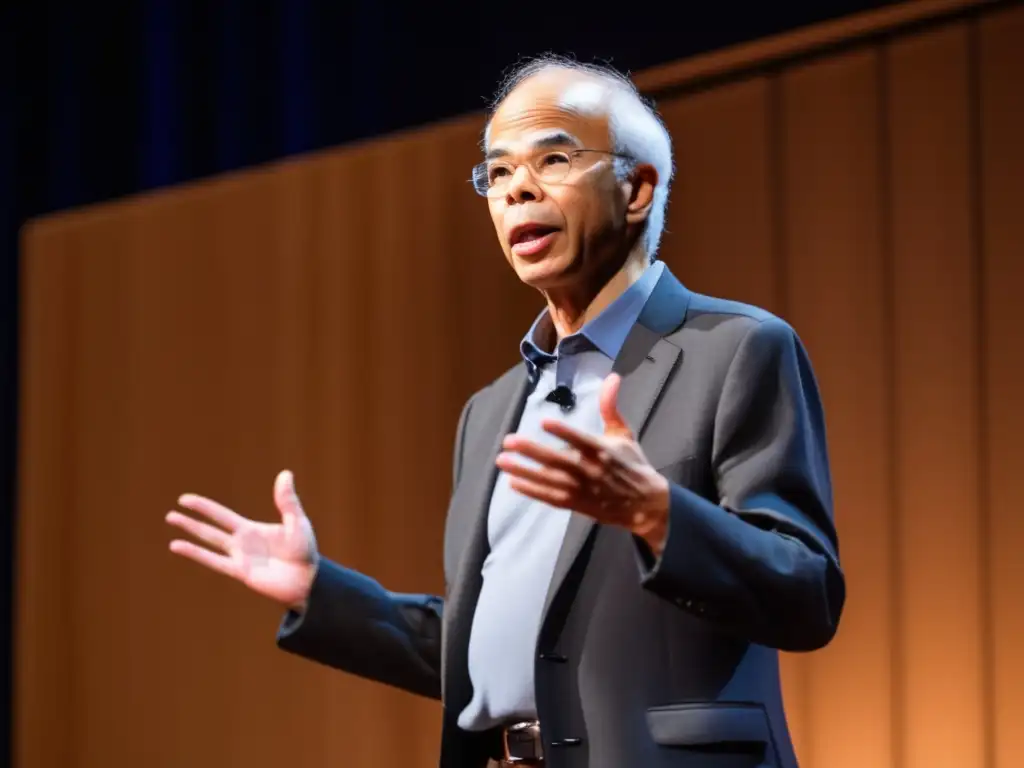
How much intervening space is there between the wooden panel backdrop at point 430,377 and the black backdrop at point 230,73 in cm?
16

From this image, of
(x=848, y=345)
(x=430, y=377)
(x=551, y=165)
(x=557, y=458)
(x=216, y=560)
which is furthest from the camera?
(x=430, y=377)

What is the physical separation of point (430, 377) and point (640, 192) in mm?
1880

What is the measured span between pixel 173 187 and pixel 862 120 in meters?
2.15

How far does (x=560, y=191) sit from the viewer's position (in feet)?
5.40

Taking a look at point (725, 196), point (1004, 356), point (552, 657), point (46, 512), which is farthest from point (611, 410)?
point (46, 512)

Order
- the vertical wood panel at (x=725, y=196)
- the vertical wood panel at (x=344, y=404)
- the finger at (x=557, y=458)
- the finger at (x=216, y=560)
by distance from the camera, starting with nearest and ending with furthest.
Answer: the finger at (x=557, y=458), the finger at (x=216, y=560), the vertical wood panel at (x=725, y=196), the vertical wood panel at (x=344, y=404)

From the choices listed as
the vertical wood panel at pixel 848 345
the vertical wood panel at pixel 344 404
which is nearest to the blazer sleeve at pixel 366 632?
the vertical wood panel at pixel 848 345

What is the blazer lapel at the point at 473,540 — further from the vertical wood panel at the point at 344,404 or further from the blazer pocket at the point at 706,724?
the vertical wood panel at the point at 344,404

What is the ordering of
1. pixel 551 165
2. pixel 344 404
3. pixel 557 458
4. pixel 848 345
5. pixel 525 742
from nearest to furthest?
pixel 557 458 → pixel 525 742 → pixel 551 165 → pixel 848 345 → pixel 344 404

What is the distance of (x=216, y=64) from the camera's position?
13.8 ft

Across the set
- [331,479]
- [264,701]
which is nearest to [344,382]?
[331,479]

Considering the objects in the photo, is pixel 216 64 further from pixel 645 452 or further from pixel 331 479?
pixel 645 452

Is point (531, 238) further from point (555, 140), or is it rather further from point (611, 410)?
point (611, 410)

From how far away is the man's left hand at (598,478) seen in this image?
125 cm
